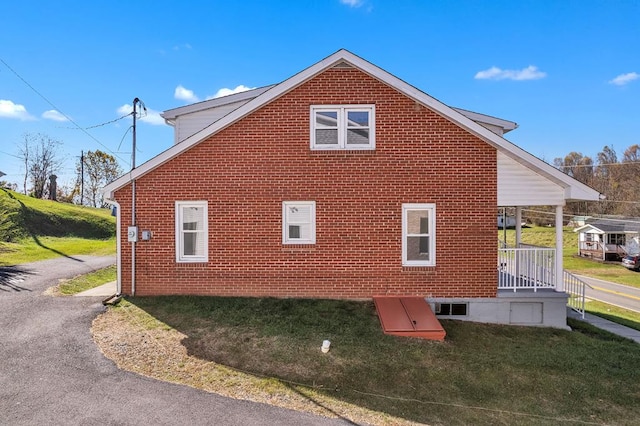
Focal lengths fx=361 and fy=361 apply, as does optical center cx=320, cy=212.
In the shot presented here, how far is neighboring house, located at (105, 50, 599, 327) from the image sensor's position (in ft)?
31.4

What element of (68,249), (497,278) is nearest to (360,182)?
(497,278)

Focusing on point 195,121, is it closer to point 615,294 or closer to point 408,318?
point 408,318

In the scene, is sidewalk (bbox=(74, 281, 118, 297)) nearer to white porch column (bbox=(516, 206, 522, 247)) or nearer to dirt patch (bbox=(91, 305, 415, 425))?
dirt patch (bbox=(91, 305, 415, 425))

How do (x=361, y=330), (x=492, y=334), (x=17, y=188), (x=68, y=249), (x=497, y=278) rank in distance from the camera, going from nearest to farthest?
(x=361, y=330)
(x=492, y=334)
(x=497, y=278)
(x=68, y=249)
(x=17, y=188)

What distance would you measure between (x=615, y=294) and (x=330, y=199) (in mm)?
23244

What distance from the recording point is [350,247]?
31.7 ft

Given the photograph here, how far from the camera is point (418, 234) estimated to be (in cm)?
970

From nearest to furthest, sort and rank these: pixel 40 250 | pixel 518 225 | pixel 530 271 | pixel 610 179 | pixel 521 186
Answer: pixel 521 186, pixel 530 271, pixel 518 225, pixel 40 250, pixel 610 179

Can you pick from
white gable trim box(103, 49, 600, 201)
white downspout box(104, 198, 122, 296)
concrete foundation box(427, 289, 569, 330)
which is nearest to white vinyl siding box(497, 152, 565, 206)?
white gable trim box(103, 49, 600, 201)

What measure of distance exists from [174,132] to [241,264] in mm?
6230

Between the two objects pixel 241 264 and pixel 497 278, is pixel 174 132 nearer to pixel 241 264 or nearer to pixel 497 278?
pixel 241 264

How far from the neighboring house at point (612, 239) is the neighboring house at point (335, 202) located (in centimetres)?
3686

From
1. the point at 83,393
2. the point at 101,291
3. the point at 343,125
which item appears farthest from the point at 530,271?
the point at 101,291

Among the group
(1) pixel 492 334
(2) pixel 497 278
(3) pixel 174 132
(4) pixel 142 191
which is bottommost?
(1) pixel 492 334
